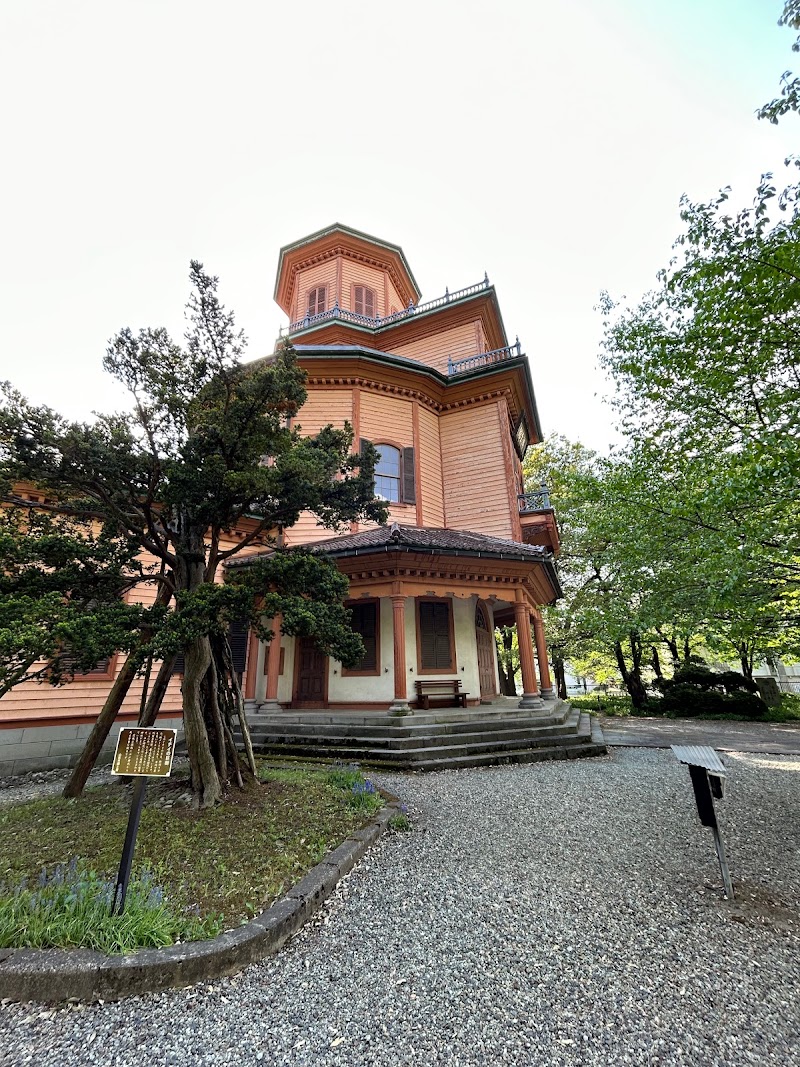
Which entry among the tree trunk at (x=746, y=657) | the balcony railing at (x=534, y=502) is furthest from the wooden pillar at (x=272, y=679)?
the tree trunk at (x=746, y=657)

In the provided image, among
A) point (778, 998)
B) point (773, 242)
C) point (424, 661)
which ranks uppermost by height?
point (773, 242)

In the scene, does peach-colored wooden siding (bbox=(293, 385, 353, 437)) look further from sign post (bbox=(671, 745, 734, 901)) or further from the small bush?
the small bush

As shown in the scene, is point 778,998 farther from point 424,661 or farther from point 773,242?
point 424,661

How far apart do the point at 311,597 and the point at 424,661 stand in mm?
5785

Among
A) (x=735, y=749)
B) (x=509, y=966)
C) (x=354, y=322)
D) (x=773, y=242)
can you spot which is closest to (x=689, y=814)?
(x=509, y=966)

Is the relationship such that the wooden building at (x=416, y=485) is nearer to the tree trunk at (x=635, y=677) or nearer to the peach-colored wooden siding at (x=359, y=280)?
the peach-colored wooden siding at (x=359, y=280)

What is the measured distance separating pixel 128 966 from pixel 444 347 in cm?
1689

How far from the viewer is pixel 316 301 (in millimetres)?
18609

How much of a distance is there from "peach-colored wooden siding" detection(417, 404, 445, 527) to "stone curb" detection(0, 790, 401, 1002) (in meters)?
11.1

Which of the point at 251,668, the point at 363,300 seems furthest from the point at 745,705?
the point at 363,300

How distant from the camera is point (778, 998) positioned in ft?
8.05

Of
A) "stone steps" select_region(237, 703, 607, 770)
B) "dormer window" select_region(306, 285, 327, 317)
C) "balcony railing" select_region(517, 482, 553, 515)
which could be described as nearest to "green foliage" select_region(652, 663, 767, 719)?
"balcony railing" select_region(517, 482, 553, 515)

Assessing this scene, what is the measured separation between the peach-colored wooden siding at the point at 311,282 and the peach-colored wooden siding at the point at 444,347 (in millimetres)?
4452

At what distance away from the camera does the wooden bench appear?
10.5m
